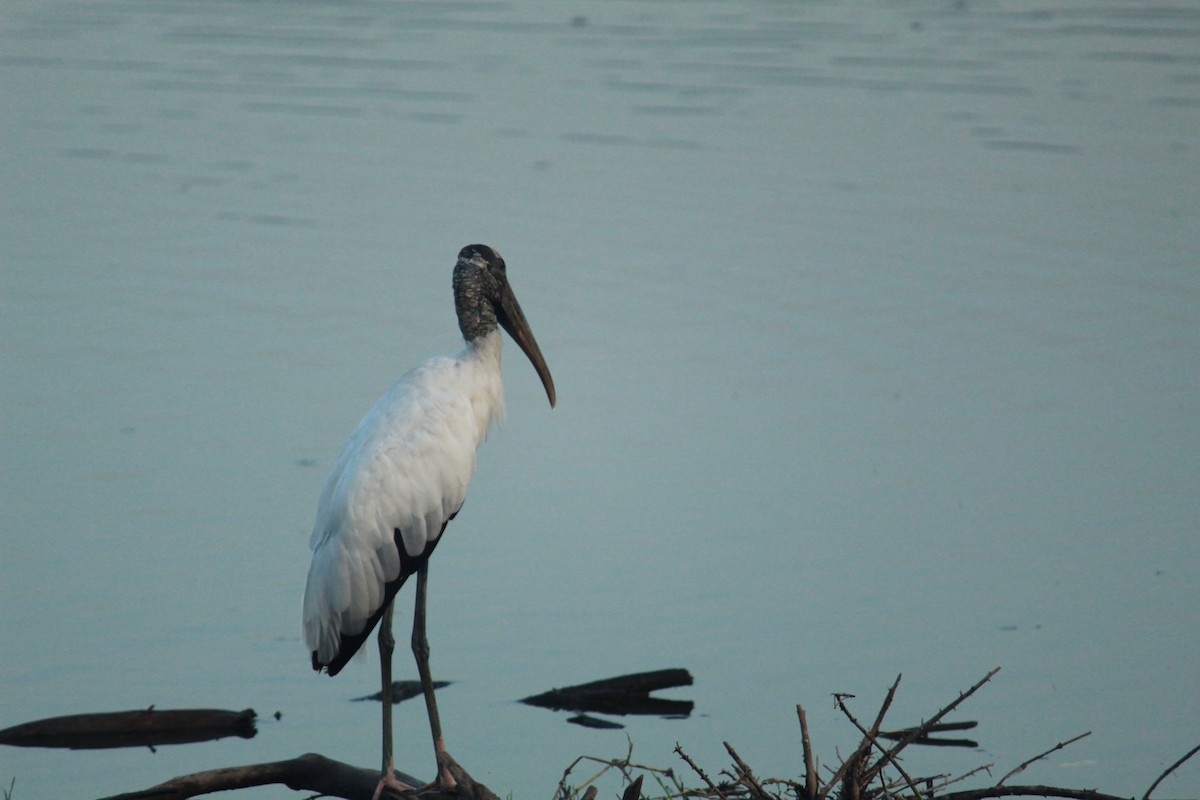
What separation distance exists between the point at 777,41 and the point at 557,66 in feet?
10.7

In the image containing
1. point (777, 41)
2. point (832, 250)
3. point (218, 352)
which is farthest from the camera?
point (777, 41)

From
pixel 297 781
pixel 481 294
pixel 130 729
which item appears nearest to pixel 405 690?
pixel 130 729

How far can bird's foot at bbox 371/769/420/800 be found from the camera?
17.4 feet

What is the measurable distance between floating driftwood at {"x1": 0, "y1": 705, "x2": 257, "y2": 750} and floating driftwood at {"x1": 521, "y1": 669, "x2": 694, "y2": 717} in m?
1.18

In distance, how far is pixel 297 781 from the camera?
5238 millimetres

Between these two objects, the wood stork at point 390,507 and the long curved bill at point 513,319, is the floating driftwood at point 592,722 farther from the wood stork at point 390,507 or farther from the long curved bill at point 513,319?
the long curved bill at point 513,319

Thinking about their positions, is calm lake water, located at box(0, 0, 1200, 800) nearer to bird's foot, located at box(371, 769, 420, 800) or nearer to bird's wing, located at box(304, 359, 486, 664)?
bird's wing, located at box(304, 359, 486, 664)

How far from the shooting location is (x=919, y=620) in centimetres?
823

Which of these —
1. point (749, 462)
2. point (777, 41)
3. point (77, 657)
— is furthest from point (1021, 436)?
point (777, 41)

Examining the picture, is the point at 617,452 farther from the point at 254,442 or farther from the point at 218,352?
the point at 218,352

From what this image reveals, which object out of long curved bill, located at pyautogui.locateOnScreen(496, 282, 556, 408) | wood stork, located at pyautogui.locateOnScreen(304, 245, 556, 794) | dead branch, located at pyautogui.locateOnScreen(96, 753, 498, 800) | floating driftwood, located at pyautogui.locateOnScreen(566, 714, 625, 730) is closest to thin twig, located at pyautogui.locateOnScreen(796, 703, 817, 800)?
dead branch, located at pyautogui.locateOnScreen(96, 753, 498, 800)

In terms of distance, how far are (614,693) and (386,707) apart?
1.30 meters

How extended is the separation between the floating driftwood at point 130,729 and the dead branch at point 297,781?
148 cm

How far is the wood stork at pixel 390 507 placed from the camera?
5.92 metres
